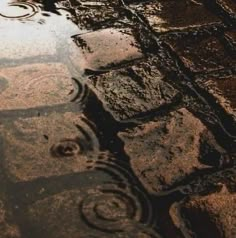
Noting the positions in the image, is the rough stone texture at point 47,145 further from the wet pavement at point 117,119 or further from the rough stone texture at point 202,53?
the rough stone texture at point 202,53

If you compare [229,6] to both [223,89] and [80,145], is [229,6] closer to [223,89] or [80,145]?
[223,89]

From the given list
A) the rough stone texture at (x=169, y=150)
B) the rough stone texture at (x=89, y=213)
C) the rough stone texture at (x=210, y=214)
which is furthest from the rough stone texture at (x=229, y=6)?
the rough stone texture at (x=89, y=213)

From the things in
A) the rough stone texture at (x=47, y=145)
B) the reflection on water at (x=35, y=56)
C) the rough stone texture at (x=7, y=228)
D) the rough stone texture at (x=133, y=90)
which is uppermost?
the rough stone texture at (x=133, y=90)

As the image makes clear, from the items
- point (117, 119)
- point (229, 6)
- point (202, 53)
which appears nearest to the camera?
point (117, 119)

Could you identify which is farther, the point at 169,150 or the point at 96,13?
Answer: the point at 96,13

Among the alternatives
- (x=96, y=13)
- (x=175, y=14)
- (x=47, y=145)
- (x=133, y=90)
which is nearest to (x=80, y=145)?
(x=47, y=145)

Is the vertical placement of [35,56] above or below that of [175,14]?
below

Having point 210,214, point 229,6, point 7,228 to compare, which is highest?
point 229,6
